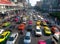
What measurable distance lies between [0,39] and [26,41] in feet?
16.3

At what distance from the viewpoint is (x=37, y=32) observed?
41.6 metres

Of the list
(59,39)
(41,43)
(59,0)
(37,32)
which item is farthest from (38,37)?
(59,0)

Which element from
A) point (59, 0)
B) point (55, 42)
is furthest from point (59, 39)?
point (59, 0)

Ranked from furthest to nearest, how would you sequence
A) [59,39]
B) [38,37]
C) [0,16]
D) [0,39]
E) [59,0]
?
[59,0], [0,16], [38,37], [59,39], [0,39]

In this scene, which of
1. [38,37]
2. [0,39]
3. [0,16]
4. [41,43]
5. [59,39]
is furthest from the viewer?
[0,16]

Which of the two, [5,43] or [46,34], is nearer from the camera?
[5,43]

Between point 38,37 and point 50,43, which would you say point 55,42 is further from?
point 38,37

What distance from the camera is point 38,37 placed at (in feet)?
132

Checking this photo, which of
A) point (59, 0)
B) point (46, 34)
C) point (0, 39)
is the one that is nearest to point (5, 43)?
point (0, 39)

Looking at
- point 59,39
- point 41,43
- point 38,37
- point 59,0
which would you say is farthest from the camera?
point 59,0

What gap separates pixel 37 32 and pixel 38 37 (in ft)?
5.57

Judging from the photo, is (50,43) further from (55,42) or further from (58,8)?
(58,8)

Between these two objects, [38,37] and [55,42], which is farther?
[38,37]

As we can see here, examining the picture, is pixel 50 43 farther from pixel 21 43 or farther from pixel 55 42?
pixel 21 43
